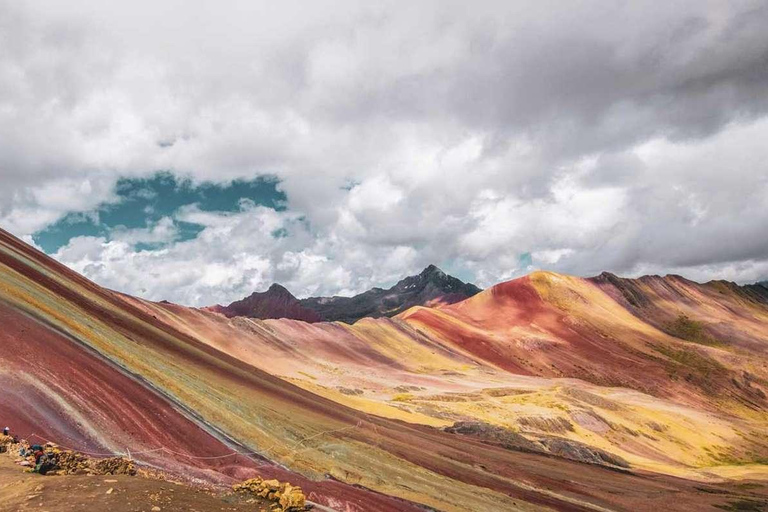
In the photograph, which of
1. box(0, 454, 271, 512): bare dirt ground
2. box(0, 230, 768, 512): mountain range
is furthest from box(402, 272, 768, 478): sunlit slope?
box(0, 454, 271, 512): bare dirt ground

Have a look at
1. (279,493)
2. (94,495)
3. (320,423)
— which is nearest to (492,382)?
(320,423)

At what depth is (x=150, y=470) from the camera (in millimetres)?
22938

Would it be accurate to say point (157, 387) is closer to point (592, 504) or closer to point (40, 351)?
point (40, 351)

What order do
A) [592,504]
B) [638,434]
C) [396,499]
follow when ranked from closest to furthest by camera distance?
[396,499] → [592,504] → [638,434]

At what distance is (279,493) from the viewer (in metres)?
21.8

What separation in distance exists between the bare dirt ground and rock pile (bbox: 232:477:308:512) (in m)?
1.47

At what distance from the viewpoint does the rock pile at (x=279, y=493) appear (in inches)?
819

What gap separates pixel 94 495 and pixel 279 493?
7702 millimetres

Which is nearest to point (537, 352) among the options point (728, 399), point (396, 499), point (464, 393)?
point (728, 399)

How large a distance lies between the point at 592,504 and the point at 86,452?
39.0 meters

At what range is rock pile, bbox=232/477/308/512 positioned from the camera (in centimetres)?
2081

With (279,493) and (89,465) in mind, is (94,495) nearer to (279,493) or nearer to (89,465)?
(89,465)

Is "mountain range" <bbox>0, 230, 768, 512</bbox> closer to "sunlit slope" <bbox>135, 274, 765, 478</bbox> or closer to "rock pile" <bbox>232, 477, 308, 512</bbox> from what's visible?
"sunlit slope" <bbox>135, 274, 765, 478</bbox>

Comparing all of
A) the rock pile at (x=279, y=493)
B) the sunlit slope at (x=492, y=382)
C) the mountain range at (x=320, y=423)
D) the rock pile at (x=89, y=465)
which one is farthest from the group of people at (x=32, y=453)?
the sunlit slope at (x=492, y=382)
